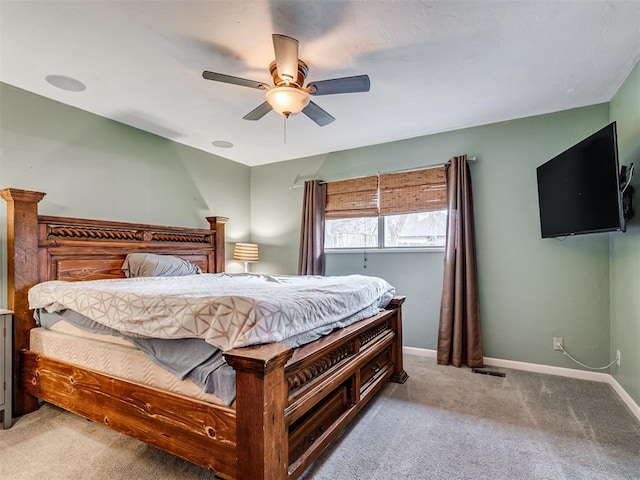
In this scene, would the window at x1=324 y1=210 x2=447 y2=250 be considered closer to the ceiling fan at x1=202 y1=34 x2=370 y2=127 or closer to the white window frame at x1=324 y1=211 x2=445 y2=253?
the white window frame at x1=324 y1=211 x2=445 y2=253

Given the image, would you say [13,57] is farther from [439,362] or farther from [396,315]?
[439,362]

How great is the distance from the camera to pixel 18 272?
239 cm

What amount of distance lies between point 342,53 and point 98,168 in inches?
104

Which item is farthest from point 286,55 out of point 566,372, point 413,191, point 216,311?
point 566,372

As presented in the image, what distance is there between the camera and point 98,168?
327 centimetres

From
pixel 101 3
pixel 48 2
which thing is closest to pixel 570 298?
pixel 101 3

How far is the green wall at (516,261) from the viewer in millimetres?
3098

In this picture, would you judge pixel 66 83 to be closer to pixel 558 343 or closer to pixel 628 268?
pixel 628 268

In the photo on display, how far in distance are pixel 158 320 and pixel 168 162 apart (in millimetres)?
2891

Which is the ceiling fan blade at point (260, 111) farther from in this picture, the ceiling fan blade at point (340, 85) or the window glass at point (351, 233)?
the window glass at point (351, 233)

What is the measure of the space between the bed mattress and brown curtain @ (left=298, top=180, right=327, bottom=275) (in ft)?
8.74

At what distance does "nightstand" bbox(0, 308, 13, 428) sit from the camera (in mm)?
2260

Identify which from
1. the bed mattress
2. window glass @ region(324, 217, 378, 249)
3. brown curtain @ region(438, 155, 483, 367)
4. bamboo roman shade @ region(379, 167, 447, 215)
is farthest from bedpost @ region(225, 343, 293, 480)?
window glass @ region(324, 217, 378, 249)

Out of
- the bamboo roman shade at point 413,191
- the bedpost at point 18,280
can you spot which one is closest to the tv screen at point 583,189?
the bamboo roman shade at point 413,191
